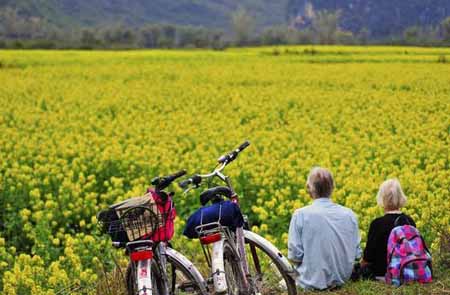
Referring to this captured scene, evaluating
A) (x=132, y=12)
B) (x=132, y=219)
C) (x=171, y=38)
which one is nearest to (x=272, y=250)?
(x=132, y=219)

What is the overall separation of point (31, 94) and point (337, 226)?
1955 cm

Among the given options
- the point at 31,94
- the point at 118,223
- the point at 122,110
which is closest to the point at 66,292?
the point at 118,223

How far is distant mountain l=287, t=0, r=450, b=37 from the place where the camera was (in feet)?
264

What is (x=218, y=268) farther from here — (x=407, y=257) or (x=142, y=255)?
(x=407, y=257)

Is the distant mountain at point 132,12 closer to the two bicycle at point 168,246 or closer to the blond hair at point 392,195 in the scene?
the blond hair at point 392,195

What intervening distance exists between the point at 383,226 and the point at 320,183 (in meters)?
0.70

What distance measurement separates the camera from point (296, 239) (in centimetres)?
617

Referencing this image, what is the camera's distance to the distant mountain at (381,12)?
8050cm

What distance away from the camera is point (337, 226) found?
6.08 metres

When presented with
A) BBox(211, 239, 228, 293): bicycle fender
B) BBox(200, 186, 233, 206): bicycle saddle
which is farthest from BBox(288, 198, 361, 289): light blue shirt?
BBox(211, 239, 228, 293): bicycle fender

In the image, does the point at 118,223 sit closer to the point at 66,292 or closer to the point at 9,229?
the point at 66,292

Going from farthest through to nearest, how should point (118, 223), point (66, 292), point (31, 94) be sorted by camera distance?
point (31, 94) → point (66, 292) → point (118, 223)

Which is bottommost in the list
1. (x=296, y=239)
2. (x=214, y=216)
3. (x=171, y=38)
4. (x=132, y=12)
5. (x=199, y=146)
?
(x=171, y=38)

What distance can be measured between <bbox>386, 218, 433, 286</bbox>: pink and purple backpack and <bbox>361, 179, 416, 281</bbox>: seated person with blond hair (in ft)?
0.39
